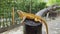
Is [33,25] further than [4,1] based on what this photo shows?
No

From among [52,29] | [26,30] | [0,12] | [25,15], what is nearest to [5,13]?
[0,12]

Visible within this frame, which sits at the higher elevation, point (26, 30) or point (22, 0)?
point (22, 0)

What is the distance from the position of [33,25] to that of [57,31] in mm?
1536

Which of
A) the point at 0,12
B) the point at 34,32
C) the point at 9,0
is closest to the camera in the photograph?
the point at 34,32

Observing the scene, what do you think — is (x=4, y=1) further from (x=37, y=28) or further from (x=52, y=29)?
(x=37, y=28)

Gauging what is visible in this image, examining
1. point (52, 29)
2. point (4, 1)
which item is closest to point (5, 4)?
point (4, 1)

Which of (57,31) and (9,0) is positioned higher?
(9,0)

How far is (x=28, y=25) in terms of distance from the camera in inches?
49.4

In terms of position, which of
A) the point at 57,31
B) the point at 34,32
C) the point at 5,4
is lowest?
the point at 57,31

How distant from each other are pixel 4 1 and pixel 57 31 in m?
1.09

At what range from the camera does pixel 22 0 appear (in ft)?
9.91

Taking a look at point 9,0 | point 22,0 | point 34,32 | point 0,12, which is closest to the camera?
point 34,32

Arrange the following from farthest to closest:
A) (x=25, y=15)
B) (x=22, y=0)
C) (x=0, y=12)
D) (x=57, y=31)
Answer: (x=22, y=0)
(x=57, y=31)
(x=0, y=12)
(x=25, y=15)

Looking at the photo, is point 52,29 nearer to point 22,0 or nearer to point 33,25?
point 22,0
